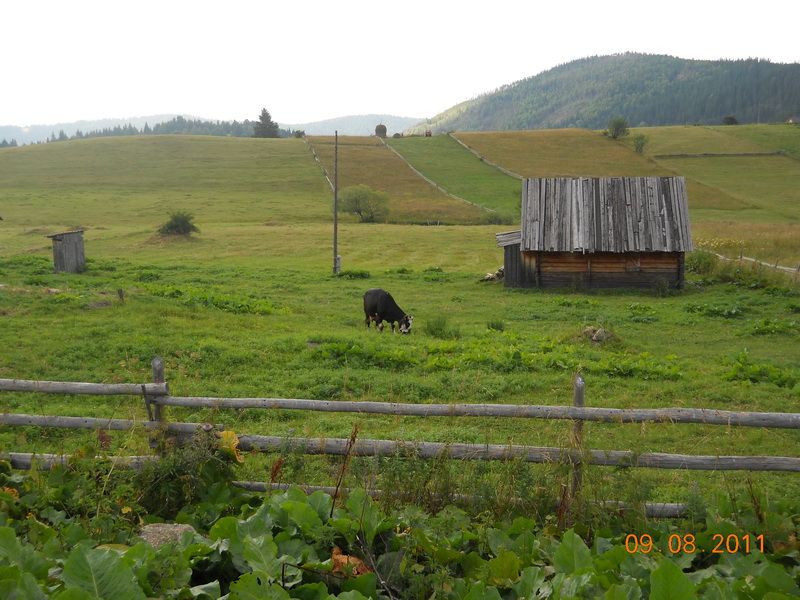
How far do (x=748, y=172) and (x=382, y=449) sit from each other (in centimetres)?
8543

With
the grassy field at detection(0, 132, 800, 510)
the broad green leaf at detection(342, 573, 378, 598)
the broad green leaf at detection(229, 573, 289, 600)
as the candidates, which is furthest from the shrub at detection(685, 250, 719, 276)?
the broad green leaf at detection(229, 573, 289, 600)

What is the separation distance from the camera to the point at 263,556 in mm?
3373

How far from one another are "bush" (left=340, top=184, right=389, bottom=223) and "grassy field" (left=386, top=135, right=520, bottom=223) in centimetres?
963

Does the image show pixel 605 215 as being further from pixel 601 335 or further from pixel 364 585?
pixel 364 585

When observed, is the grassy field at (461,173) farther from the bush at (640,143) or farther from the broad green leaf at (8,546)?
the broad green leaf at (8,546)

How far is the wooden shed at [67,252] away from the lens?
85.8 feet

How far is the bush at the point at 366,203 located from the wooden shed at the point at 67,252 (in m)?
30.9

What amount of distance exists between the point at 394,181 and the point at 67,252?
5100 centimetres

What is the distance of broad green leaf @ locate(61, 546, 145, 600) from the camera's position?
2.83m

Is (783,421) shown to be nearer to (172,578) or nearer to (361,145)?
(172,578)

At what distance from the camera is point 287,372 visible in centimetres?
1223

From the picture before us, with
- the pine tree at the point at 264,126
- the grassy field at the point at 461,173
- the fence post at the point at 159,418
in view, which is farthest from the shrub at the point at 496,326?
the pine tree at the point at 264,126

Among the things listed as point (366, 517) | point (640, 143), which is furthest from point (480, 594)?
point (640, 143)
